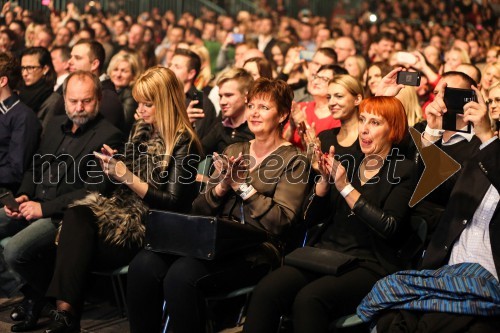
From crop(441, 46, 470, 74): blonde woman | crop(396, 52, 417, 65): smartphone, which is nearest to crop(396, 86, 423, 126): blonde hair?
crop(396, 52, 417, 65): smartphone

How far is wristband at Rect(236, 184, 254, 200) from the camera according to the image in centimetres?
479

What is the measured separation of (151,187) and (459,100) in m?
1.99

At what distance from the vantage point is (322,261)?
176 inches

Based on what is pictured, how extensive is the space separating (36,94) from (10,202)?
190 centimetres

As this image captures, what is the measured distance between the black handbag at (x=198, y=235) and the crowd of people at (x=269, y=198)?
88mm

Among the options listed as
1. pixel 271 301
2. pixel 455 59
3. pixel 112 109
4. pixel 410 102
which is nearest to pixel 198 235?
pixel 271 301

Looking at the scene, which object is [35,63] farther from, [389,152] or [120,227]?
[389,152]

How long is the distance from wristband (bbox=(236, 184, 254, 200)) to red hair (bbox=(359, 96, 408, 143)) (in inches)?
31.7

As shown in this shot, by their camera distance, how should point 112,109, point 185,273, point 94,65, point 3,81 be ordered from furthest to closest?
1. point 94,65
2. point 112,109
3. point 3,81
4. point 185,273

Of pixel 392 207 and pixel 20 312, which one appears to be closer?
pixel 392 207

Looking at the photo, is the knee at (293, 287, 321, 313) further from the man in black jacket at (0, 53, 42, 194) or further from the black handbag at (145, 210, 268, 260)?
the man in black jacket at (0, 53, 42, 194)

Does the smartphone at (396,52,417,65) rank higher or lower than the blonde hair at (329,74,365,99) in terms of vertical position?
higher

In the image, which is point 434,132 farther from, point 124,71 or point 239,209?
point 124,71

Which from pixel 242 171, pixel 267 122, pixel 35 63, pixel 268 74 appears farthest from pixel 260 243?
pixel 35 63
